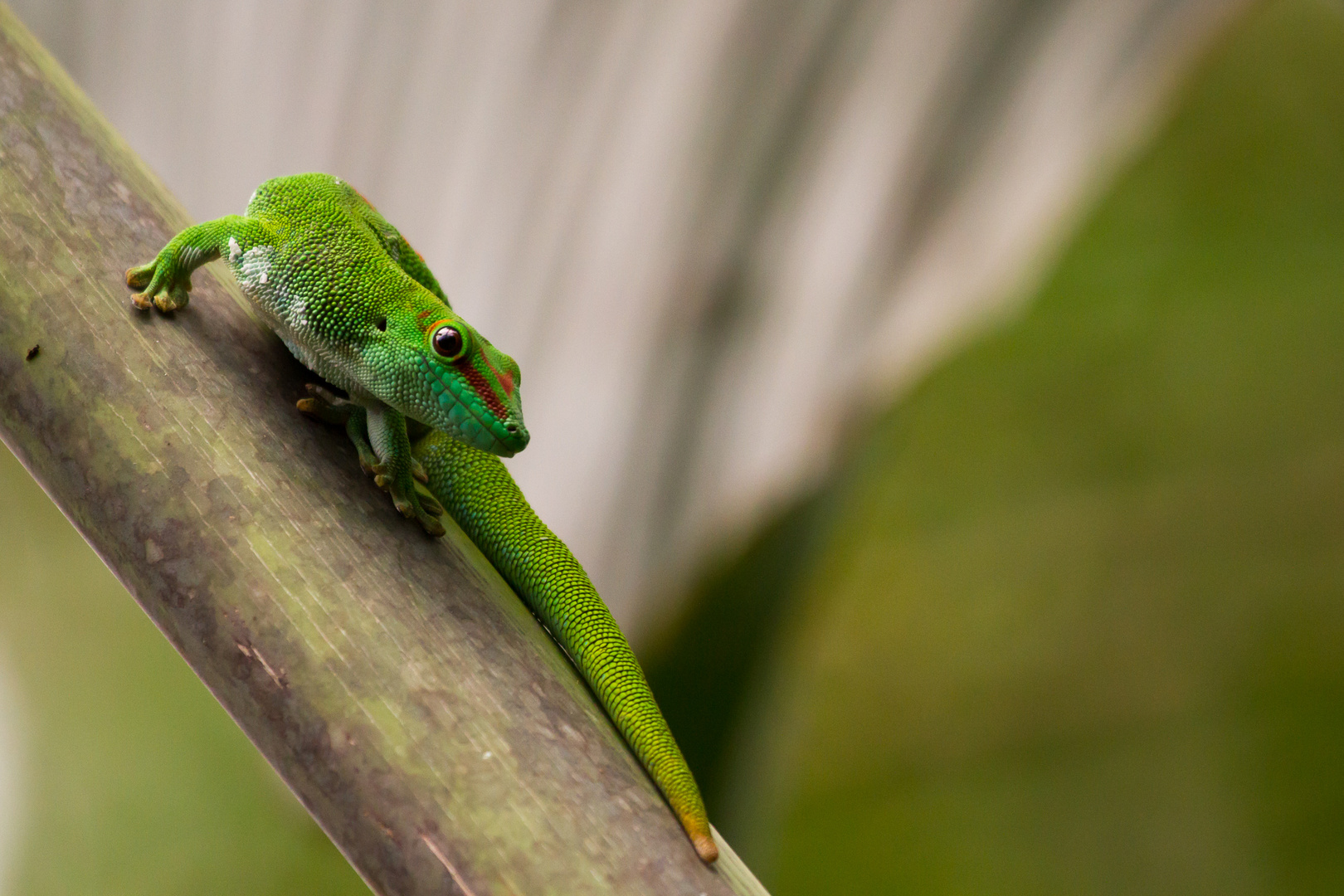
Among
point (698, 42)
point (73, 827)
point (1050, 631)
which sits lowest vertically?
point (73, 827)

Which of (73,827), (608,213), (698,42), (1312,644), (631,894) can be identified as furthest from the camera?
(73,827)

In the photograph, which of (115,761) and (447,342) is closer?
(447,342)

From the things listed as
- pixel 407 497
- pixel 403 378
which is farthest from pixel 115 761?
pixel 407 497

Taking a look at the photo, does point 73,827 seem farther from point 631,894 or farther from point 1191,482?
point 1191,482

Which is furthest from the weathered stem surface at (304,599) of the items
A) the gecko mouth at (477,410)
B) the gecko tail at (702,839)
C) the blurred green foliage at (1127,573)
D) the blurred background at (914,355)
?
the blurred green foliage at (1127,573)

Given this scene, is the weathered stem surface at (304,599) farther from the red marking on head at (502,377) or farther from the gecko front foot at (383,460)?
the red marking on head at (502,377)

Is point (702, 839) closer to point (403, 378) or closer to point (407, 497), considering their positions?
point (407, 497)

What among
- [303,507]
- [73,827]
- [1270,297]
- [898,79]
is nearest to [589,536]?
[898,79]
